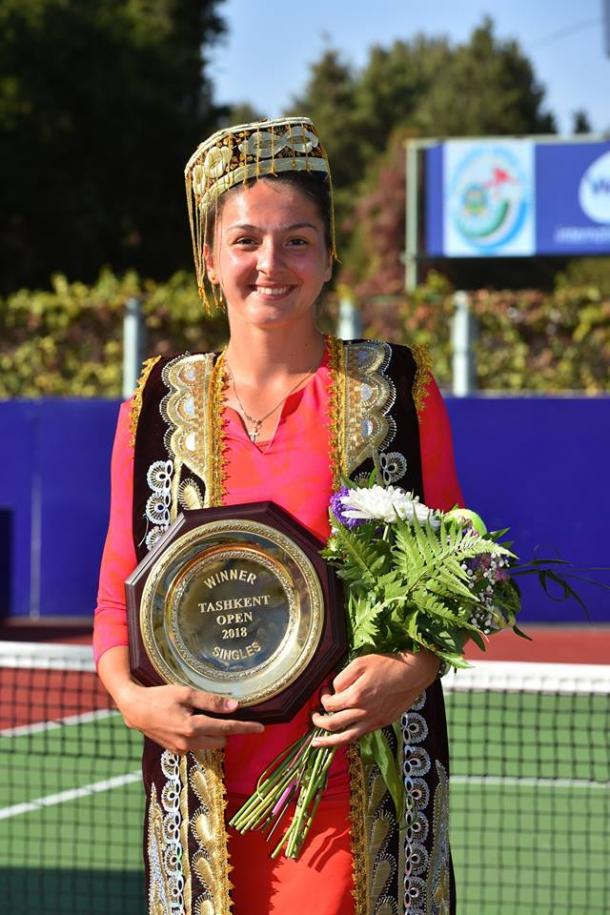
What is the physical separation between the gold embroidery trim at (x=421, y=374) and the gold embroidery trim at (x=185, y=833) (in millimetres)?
766

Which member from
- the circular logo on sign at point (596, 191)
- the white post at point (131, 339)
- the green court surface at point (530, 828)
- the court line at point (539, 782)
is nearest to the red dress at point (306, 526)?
Answer: the green court surface at point (530, 828)

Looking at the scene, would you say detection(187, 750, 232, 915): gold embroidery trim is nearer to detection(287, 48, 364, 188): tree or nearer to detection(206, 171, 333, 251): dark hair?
detection(206, 171, 333, 251): dark hair

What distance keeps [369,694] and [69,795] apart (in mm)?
4909

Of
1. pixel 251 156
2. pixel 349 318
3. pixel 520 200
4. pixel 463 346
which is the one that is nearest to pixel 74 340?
pixel 349 318

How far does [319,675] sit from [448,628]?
0.23 meters

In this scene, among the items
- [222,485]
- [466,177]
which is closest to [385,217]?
[466,177]

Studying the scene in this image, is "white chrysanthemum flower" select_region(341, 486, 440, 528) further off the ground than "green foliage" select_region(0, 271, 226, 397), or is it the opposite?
"green foliage" select_region(0, 271, 226, 397)

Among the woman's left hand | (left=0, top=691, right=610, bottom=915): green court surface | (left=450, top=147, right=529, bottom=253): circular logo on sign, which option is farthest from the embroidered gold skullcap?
(left=450, top=147, right=529, bottom=253): circular logo on sign

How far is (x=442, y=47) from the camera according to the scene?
220 feet

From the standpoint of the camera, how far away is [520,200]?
2212 cm

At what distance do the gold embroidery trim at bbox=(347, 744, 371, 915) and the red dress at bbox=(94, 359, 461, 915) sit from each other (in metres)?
0.01

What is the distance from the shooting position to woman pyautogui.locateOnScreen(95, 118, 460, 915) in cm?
253

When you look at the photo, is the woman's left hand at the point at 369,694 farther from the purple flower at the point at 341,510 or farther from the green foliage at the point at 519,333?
the green foliage at the point at 519,333

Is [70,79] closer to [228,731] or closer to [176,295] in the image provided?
[176,295]
